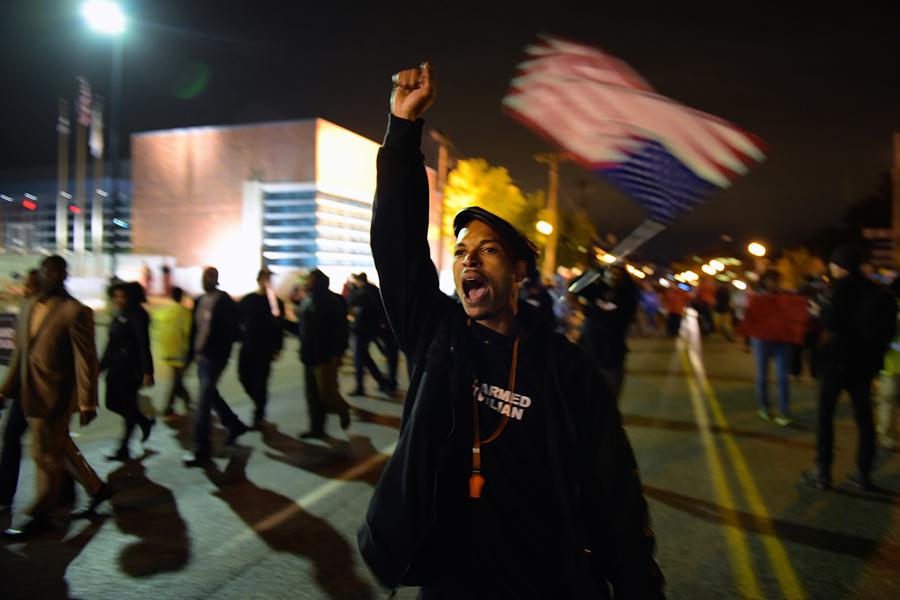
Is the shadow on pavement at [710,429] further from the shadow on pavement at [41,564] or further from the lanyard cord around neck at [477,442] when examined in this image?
the lanyard cord around neck at [477,442]

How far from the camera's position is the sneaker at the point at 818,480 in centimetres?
578

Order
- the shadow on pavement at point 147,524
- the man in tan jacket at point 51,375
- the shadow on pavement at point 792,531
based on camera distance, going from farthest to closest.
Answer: the man in tan jacket at point 51,375 → the shadow on pavement at point 792,531 → the shadow on pavement at point 147,524

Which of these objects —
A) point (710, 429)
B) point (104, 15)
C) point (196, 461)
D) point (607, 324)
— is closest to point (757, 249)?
point (710, 429)

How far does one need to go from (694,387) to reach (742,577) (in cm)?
766

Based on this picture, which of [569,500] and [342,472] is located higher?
[569,500]

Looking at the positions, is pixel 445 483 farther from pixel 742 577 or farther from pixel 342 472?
pixel 342 472

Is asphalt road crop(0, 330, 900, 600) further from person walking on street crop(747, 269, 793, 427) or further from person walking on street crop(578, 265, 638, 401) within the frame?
person walking on street crop(578, 265, 638, 401)

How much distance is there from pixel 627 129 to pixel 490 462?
1.13 meters

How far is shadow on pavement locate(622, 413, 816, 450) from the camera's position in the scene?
7520 millimetres

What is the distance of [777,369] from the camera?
29.0 ft

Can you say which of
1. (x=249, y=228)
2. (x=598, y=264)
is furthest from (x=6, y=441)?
(x=249, y=228)

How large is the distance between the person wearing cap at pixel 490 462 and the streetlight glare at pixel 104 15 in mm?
16657

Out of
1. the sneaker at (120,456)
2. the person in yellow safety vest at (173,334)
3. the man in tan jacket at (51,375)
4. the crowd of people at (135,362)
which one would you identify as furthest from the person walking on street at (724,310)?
the man in tan jacket at (51,375)

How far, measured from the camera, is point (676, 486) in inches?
231
